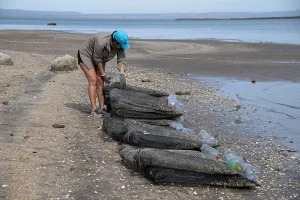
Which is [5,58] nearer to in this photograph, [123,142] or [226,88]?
[226,88]

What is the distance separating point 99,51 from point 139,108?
1425mm

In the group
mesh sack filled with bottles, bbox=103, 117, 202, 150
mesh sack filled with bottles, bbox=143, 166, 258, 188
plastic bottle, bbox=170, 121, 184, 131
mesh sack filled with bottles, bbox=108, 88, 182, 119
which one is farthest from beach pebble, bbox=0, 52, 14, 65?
mesh sack filled with bottles, bbox=143, 166, 258, 188

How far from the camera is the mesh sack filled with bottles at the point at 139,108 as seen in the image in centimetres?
809

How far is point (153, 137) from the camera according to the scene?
6.83 metres

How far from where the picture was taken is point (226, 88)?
14562 millimetres

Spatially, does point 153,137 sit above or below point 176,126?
above

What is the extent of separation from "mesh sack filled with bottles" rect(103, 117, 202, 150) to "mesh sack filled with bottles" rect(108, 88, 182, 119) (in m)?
0.41

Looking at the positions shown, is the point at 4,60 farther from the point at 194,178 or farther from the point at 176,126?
the point at 194,178

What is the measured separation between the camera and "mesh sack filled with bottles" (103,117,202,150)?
22.2ft

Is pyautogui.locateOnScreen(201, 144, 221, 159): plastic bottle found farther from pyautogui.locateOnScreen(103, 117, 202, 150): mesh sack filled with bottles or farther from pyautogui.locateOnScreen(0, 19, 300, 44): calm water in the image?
pyautogui.locateOnScreen(0, 19, 300, 44): calm water

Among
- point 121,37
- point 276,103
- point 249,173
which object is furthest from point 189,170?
point 276,103

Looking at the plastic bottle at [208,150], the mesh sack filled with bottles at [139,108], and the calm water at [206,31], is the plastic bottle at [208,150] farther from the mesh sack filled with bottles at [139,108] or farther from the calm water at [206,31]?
the calm water at [206,31]

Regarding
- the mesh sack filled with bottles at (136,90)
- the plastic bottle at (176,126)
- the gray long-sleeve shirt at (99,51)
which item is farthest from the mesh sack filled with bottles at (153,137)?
the gray long-sleeve shirt at (99,51)

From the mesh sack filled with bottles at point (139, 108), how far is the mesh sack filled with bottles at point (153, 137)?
0.41 metres
